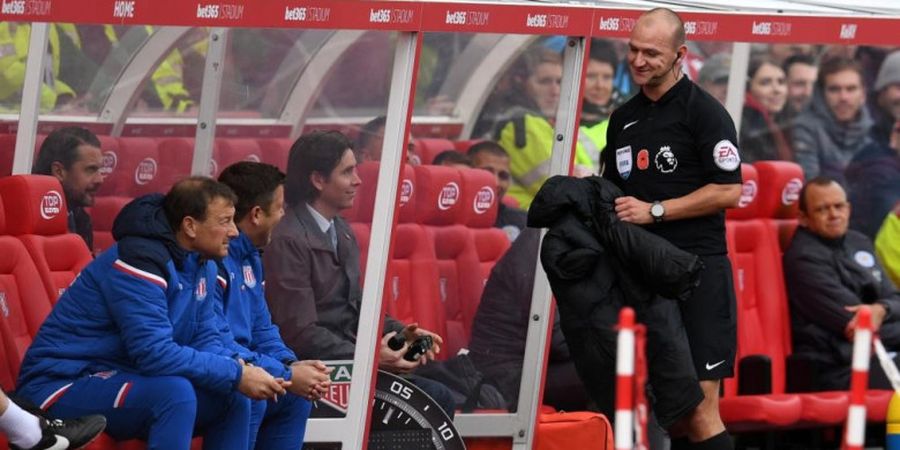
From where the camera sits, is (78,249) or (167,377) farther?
(78,249)

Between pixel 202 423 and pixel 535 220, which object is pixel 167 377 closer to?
pixel 202 423

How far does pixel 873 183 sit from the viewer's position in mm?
12727

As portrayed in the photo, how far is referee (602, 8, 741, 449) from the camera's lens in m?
8.60

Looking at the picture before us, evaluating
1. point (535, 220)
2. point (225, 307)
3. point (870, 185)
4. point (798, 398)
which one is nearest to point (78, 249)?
point (225, 307)

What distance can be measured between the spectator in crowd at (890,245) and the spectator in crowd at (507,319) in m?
3.22

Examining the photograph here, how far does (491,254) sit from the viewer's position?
32.6 ft

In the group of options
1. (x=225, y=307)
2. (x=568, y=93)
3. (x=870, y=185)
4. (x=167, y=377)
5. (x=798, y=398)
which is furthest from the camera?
(x=870, y=185)

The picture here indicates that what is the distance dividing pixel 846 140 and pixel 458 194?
374 centimetres

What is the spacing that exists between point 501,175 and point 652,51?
5.31 ft

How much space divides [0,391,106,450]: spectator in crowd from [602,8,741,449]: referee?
2148mm

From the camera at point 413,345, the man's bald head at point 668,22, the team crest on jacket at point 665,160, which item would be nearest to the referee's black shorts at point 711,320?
the team crest on jacket at point 665,160

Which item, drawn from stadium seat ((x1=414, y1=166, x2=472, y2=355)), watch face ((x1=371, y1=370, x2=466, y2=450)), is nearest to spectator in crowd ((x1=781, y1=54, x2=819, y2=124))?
stadium seat ((x1=414, y1=166, x2=472, y2=355))

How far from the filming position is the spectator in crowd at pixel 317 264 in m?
8.99

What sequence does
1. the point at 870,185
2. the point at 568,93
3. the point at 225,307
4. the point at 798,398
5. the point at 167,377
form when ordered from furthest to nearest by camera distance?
the point at 870,185 < the point at 798,398 < the point at 568,93 < the point at 225,307 < the point at 167,377
